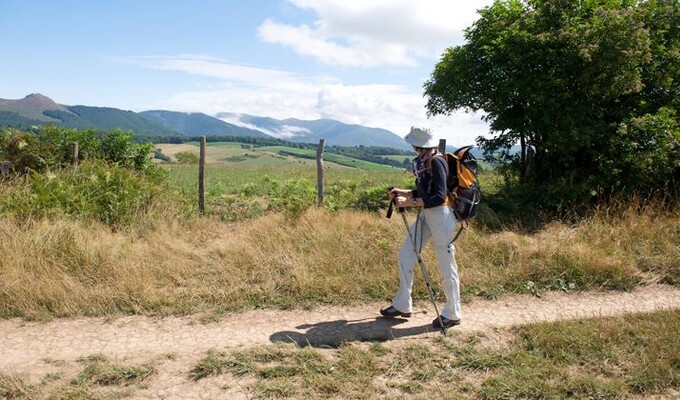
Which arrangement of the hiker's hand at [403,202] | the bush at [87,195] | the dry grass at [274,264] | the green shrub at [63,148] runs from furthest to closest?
1. the green shrub at [63,148]
2. the bush at [87,195]
3. the dry grass at [274,264]
4. the hiker's hand at [403,202]

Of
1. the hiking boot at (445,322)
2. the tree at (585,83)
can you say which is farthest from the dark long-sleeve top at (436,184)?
the tree at (585,83)

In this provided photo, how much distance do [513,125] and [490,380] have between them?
26.0 ft

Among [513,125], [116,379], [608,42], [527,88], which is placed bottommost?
[116,379]

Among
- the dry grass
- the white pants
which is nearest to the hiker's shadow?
the white pants

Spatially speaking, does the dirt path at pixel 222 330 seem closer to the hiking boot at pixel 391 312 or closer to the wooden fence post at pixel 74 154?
the hiking boot at pixel 391 312

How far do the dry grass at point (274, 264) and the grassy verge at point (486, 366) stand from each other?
1402 millimetres

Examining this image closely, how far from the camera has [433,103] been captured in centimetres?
1263

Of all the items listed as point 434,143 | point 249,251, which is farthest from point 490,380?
point 249,251

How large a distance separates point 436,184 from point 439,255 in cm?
84

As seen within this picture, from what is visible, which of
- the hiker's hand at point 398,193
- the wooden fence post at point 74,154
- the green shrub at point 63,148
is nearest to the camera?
the hiker's hand at point 398,193

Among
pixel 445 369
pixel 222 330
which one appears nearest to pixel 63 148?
pixel 222 330

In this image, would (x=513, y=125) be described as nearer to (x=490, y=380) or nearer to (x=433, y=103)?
(x=433, y=103)

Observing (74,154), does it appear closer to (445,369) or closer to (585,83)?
(445,369)

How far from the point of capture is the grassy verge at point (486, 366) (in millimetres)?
3998
